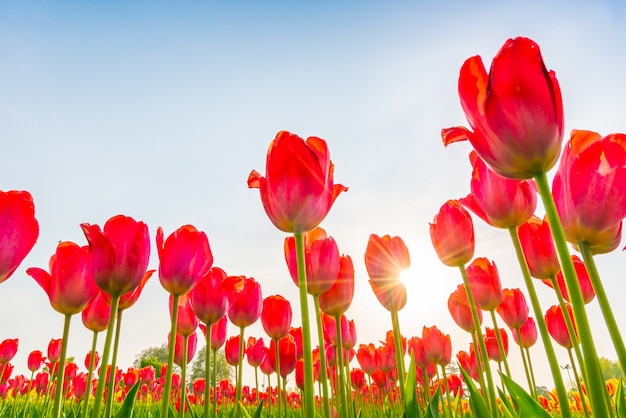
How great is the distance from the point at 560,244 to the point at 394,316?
131cm

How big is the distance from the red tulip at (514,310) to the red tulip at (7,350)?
287 inches

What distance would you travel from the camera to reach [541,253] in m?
1.83

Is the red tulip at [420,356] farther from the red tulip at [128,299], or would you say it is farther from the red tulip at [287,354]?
the red tulip at [128,299]

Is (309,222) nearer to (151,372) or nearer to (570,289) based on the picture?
(570,289)

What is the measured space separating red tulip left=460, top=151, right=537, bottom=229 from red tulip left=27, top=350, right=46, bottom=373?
8786 millimetres

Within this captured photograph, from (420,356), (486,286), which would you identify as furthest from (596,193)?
(420,356)

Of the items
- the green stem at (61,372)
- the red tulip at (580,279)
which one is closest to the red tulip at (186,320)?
the green stem at (61,372)

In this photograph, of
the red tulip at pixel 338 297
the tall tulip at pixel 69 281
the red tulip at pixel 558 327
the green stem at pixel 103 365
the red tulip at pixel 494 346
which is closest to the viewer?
the green stem at pixel 103 365

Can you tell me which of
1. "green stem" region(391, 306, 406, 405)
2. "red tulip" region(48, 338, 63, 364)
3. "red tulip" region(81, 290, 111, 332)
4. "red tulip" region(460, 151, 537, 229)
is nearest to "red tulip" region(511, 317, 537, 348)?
"green stem" region(391, 306, 406, 405)

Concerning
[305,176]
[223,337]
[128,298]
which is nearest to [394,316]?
[305,176]

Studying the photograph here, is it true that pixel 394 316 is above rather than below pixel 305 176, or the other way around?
below

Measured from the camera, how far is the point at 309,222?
4.78ft

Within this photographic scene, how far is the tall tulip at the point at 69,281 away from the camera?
5.33 feet

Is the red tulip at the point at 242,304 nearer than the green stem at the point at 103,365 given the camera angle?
No
